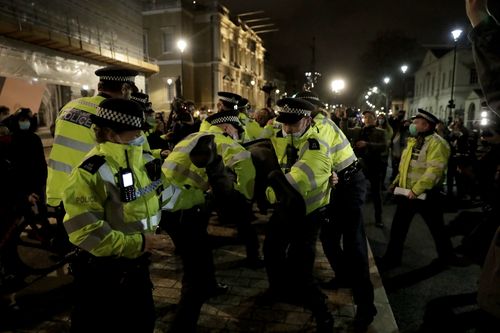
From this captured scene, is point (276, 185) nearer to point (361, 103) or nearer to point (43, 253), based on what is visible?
point (43, 253)

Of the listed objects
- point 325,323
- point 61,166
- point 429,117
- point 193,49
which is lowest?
point 325,323

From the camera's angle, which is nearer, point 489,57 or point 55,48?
point 489,57

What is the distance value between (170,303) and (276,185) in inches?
82.2

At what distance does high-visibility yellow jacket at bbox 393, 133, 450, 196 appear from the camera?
17.1 ft

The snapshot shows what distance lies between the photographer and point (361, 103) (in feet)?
278

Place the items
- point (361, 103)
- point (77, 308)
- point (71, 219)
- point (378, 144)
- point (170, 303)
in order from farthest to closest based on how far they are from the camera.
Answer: point (361, 103) → point (378, 144) → point (170, 303) → point (77, 308) → point (71, 219)

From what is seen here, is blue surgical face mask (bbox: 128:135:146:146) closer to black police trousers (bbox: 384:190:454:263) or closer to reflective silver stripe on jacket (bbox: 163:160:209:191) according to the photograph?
reflective silver stripe on jacket (bbox: 163:160:209:191)

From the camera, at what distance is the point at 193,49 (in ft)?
141

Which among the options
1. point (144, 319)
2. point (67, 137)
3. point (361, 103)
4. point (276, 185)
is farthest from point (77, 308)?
point (361, 103)

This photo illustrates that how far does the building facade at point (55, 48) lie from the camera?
12094 millimetres

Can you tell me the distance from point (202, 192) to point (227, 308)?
146 centimetres

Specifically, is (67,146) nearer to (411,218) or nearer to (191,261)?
(191,261)

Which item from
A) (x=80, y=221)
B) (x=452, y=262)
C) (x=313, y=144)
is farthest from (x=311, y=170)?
(x=452, y=262)

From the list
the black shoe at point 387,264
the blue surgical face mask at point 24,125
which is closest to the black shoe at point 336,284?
the black shoe at point 387,264
